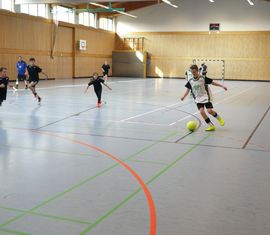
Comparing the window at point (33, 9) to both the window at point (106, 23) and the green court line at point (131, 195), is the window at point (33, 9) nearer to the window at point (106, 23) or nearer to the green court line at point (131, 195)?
the window at point (106, 23)

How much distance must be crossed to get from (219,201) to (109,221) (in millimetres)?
1518

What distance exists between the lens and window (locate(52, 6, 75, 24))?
1358 inches

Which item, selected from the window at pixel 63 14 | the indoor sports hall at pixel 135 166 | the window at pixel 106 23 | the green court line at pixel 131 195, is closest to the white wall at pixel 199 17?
the window at pixel 106 23

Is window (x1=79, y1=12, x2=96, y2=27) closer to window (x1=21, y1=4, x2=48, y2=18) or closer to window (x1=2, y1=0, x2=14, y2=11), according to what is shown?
window (x1=21, y1=4, x2=48, y2=18)

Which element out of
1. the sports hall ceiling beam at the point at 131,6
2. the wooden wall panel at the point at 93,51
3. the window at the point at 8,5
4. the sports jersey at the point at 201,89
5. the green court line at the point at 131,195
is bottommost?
the green court line at the point at 131,195

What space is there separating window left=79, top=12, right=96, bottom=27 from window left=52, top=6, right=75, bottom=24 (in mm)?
1583

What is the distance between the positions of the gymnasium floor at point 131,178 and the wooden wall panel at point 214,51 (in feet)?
101

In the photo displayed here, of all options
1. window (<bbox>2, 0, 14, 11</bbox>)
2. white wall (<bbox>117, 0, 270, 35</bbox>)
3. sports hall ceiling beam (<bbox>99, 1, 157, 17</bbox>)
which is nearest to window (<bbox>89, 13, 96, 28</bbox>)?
sports hall ceiling beam (<bbox>99, 1, 157, 17</bbox>)

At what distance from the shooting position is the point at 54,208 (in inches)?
186

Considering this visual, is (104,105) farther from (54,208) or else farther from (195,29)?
(195,29)

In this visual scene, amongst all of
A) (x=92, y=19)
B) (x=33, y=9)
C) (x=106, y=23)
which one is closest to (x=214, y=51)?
(x=106, y=23)

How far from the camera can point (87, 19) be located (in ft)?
134

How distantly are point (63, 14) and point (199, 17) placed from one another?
14108mm

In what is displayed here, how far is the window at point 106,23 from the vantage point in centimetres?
4356
